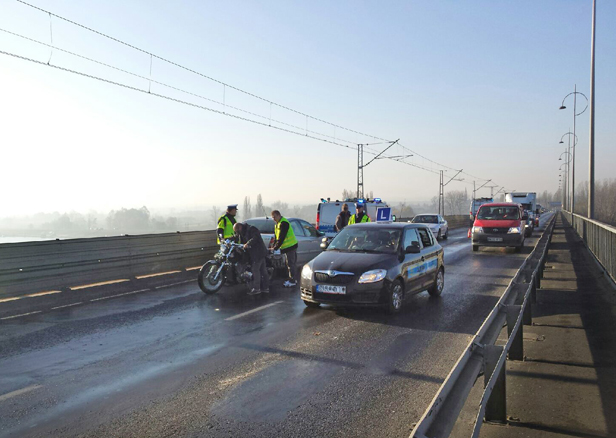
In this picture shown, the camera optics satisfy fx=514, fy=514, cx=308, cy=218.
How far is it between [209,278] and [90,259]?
2955mm

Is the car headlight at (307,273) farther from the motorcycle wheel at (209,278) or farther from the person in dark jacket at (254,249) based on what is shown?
the motorcycle wheel at (209,278)

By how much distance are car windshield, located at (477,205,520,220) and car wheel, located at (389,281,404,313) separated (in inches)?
556

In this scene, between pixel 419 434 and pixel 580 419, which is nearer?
pixel 419 434

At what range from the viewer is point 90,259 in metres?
11.6

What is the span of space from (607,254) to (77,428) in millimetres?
11659

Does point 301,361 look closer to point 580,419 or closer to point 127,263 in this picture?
point 580,419

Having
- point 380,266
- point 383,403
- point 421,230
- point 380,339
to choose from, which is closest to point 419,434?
point 383,403

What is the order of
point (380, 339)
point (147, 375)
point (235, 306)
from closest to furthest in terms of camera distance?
point (147, 375) → point (380, 339) → point (235, 306)

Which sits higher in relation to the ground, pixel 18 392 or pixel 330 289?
pixel 330 289

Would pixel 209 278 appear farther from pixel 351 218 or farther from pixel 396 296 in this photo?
pixel 351 218

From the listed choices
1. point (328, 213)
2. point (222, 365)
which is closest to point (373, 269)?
point (222, 365)

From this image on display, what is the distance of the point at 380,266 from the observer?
27.6 ft

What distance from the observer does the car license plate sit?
827cm

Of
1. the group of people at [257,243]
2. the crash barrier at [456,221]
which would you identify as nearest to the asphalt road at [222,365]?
the group of people at [257,243]
